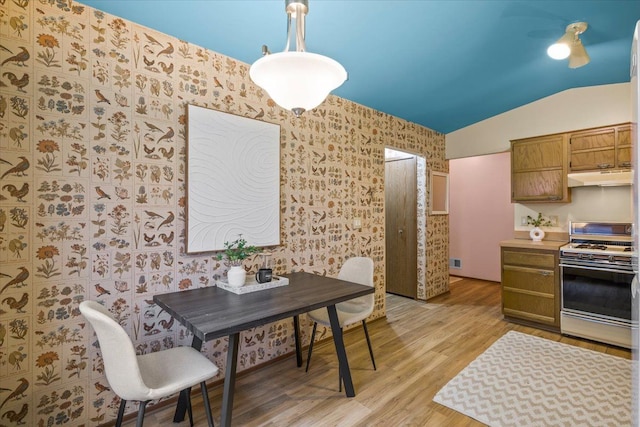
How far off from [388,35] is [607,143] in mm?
2732

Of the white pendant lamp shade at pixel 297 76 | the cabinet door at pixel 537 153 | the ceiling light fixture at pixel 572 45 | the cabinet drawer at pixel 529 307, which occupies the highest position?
the ceiling light fixture at pixel 572 45

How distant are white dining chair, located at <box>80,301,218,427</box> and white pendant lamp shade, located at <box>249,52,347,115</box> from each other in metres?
1.25

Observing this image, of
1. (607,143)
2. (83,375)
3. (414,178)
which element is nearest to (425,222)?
(414,178)

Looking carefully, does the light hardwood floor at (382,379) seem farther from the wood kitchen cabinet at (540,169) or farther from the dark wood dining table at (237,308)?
the wood kitchen cabinet at (540,169)

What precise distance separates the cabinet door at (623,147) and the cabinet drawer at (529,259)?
1.11 m

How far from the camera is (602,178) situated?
10.9ft

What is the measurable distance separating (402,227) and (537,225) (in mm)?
1684

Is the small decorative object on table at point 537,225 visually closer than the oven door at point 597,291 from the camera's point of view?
No

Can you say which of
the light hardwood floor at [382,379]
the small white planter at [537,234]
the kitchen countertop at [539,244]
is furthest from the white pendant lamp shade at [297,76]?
the small white planter at [537,234]

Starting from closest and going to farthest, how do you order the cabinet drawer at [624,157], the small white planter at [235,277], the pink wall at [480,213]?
the small white planter at [235,277] → the cabinet drawer at [624,157] → the pink wall at [480,213]

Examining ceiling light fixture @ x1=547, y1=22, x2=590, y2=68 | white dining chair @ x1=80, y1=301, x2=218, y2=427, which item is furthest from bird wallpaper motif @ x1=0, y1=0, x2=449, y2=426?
ceiling light fixture @ x1=547, y1=22, x2=590, y2=68

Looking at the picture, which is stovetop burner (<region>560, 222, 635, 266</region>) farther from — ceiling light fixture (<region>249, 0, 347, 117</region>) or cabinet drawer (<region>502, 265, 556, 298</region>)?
ceiling light fixture (<region>249, 0, 347, 117</region>)

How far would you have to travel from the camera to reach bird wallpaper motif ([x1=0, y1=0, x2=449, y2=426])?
164 cm

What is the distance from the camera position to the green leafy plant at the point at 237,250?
7.14 feet
